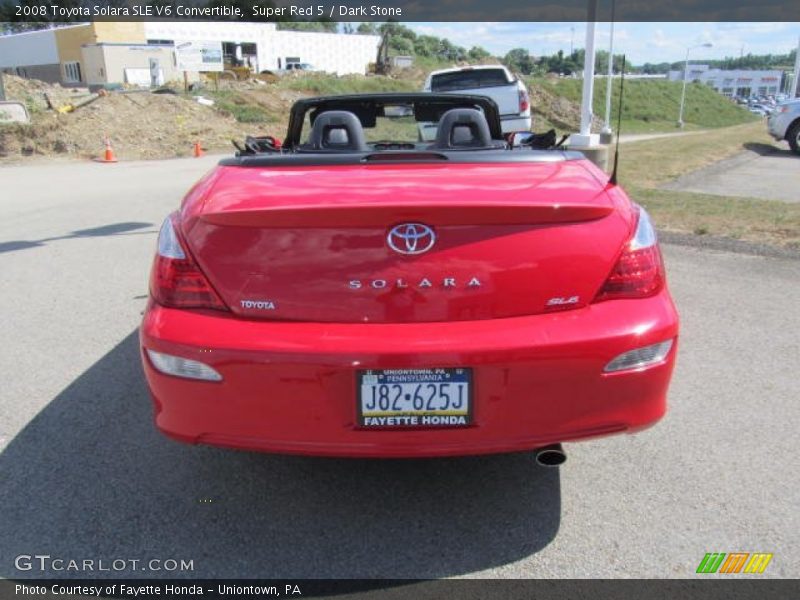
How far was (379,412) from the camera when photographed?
2.24 m

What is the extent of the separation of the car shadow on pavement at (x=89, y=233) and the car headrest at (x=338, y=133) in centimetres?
471

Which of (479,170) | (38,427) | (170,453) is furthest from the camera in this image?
(38,427)

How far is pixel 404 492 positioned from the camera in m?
2.76

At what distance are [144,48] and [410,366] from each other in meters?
62.8

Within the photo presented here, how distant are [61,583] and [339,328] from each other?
1243 millimetres

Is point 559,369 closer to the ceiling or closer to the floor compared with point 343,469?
closer to the ceiling

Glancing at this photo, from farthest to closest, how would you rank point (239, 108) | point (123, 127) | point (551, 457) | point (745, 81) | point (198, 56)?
point (745, 81), point (198, 56), point (239, 108), point (123, 127), point (551, 457)

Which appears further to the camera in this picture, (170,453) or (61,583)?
(170,453)

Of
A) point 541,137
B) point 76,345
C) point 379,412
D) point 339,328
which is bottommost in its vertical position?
point 76,345

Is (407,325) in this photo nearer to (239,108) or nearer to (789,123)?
(789,123)

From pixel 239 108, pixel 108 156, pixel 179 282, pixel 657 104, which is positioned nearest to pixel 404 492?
pixel 179 282

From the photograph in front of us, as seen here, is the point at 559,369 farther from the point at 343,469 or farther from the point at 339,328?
the point at 343,469

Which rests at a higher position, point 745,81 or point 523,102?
point 523,102

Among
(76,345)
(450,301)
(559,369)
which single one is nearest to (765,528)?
(559,369)
